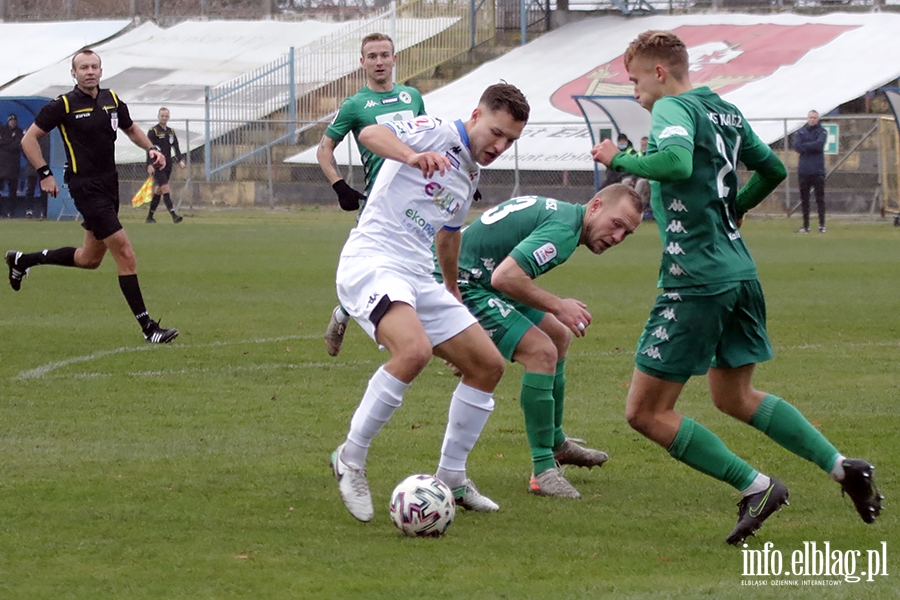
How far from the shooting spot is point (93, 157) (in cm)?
1030

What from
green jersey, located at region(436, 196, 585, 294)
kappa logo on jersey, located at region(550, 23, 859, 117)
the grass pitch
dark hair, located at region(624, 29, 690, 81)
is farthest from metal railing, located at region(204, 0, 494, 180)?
dark hair, located at region(624, 29, 690, 81)

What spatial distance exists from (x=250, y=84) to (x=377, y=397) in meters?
29.2

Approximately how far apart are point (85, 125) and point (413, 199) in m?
5.67

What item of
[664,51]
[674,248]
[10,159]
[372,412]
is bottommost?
[10,159]

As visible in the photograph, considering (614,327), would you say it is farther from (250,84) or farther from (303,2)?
(303,2)

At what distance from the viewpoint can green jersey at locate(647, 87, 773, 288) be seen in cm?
484

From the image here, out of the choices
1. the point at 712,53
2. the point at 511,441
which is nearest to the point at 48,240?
the point at 511,441

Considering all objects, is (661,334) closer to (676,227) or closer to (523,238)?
(676,227)

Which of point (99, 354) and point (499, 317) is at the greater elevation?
point (499, 317)

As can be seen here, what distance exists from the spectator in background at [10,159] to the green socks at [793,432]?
77.4 ft

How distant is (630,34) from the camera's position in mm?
33062

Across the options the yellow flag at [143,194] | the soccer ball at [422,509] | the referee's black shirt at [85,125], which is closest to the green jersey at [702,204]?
the soccer ball at [422,509]

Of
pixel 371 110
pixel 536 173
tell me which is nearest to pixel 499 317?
pixel 371 110

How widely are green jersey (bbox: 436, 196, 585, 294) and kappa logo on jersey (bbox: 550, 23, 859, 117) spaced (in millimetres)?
23172
